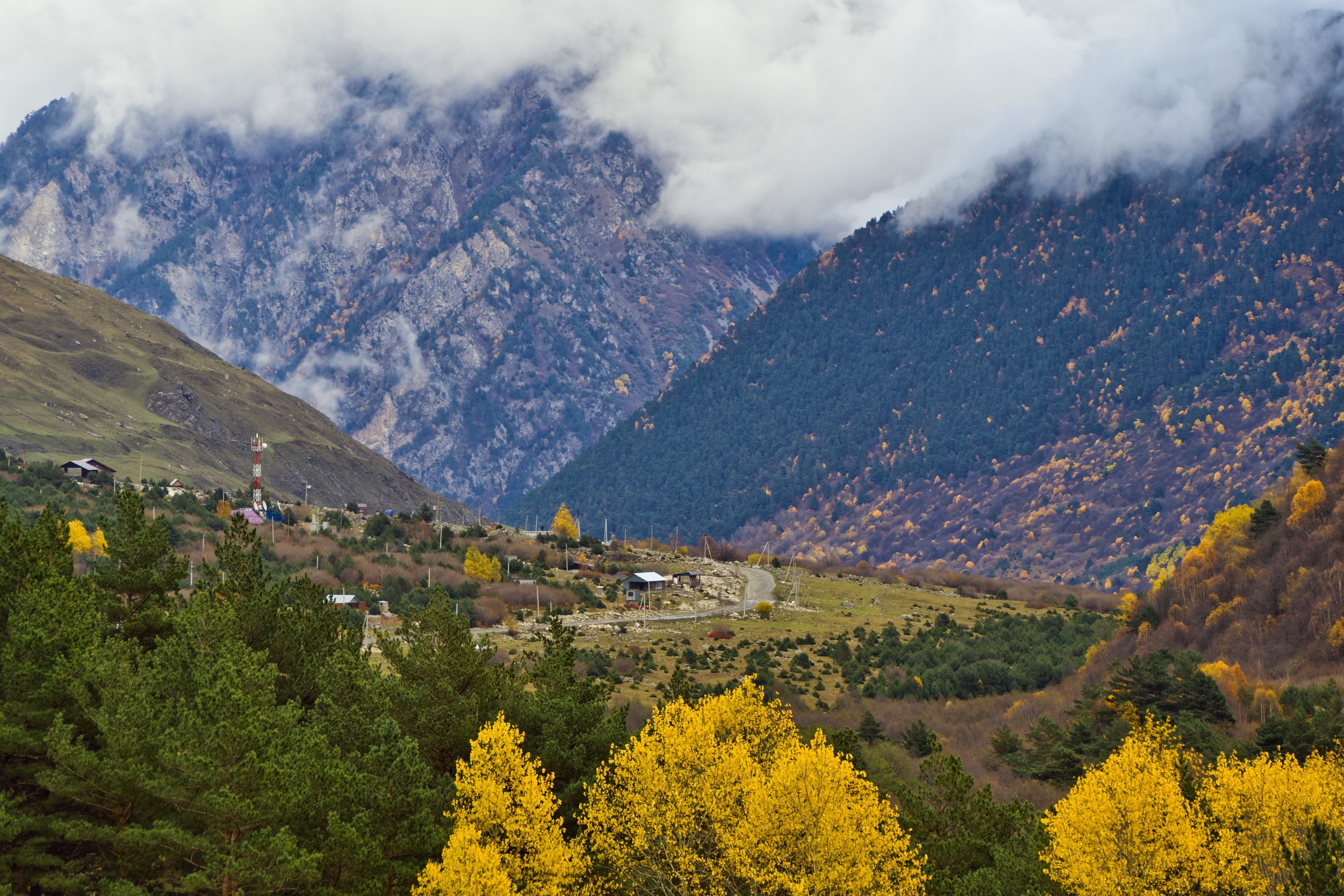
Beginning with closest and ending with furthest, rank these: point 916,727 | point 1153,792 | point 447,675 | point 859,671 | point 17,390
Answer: point 1153,792 < point 447,675 < point 916,727 < point 859,671 < point 17,390

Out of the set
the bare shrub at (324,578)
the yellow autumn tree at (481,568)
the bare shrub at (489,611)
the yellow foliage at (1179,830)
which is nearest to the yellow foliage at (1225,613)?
the yellow foliage at (1179,830)

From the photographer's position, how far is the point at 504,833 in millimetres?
36062

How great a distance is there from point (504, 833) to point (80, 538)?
8667 cm

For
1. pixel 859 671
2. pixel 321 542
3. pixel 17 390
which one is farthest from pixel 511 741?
pixel 17 390

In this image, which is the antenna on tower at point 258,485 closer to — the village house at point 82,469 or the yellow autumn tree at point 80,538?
the village house at point 82,469

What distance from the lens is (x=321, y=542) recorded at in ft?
450

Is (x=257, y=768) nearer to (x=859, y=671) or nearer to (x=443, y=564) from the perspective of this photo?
(x=859, y=671)

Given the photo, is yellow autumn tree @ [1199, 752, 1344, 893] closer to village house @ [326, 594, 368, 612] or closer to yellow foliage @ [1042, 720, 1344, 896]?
yellow foliage @ [1042, 720, 1344, 896]

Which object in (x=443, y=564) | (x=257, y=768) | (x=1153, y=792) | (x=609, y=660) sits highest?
(x=443, y=564)

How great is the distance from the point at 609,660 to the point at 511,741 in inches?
2449

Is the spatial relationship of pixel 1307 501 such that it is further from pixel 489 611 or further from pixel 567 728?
pixel 567 728

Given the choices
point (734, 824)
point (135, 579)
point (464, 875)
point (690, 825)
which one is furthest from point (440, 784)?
point (135, 579)

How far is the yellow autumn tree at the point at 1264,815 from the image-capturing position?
40344mm

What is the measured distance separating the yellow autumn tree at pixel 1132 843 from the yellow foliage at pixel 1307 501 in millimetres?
69020
